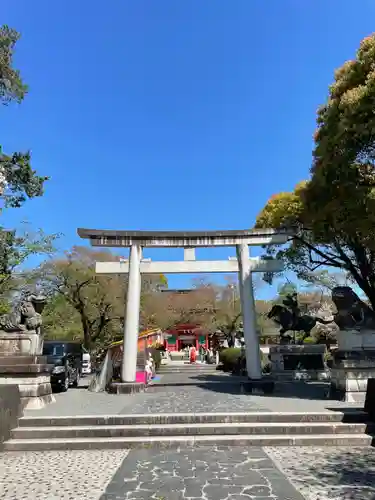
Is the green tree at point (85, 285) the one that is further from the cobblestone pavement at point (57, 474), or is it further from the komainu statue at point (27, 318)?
the cobblestone pavement at point (57, 474)

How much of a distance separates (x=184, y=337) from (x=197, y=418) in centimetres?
4402

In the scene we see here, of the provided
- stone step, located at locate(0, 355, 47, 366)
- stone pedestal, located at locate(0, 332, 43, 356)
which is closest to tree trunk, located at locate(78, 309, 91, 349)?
stone pedestal, located at locate(0, 332, 43, 356)

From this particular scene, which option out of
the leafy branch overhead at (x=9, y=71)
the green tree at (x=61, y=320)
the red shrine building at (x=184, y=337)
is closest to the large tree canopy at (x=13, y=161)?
the leafy branch overhead at (x=9, y=71)

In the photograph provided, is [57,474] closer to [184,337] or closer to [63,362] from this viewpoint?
[63,362]

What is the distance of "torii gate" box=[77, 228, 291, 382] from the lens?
13297 mm

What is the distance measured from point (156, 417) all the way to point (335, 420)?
11.1 feet

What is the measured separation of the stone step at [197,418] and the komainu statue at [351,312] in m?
3.39

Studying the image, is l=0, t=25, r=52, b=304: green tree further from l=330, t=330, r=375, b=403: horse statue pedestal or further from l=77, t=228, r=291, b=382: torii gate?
l=330, t=330, r=375, b=403: horse statue pedestal

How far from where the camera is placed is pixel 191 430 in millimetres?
7270

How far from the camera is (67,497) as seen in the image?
4566 mm

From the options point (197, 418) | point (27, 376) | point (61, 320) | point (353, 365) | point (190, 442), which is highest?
point (61, 320)

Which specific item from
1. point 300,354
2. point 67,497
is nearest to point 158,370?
point 300,354

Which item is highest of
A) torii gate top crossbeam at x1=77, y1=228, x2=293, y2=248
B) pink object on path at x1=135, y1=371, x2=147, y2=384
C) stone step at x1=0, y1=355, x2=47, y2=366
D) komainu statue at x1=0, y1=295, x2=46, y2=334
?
torii gate top crossbeam at x1=77, y1=228, x2=293, y2=248

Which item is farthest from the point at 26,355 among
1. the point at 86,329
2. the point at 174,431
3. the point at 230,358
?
the point at 230,358
